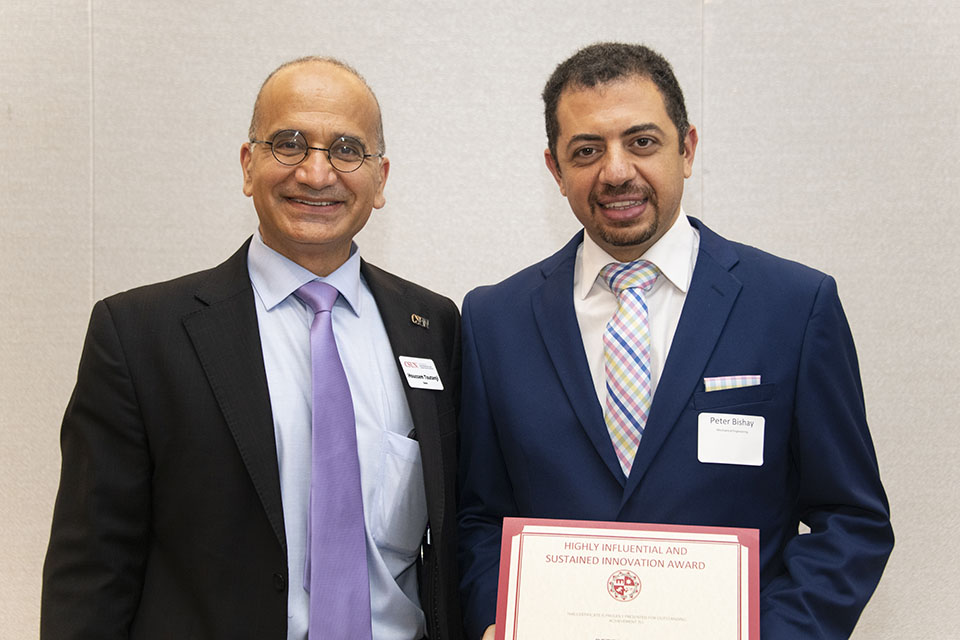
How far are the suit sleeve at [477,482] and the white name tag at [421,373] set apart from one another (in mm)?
93

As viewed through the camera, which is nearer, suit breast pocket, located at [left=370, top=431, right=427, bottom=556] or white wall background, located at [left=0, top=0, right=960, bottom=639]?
suit breast pocket, located at [left=370, top=431, right=427, bottom=556]

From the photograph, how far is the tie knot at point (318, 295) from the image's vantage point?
2.03 metres

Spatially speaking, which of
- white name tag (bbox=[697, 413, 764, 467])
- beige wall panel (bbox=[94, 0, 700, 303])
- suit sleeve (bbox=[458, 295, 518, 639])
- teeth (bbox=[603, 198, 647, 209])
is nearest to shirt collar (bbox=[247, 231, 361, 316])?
suit sleeve (bbox=[458, 295, 518, 639])

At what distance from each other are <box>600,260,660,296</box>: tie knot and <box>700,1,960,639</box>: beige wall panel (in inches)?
56.8

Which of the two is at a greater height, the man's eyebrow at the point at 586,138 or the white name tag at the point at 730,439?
the man's eyebrow at the point at 586,138

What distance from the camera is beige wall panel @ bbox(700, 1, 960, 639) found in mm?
3266

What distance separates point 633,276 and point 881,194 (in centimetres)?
177

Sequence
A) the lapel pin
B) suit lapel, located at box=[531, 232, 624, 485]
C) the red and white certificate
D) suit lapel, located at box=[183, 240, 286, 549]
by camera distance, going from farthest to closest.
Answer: the lapel pin < suit lapel, located at box=[531, 232, 624, 485] < suit lapel, located at box=[183, 240, 286, 549] < the red and white certificate

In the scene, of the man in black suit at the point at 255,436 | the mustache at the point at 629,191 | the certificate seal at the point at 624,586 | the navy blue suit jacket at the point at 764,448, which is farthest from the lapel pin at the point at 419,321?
the certificate seal at the point at 624,586

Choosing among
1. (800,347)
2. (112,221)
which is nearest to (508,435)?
(800,347)

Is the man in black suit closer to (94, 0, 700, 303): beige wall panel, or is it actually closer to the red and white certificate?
the red and white certificate

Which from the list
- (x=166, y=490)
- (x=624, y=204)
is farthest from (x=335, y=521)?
(x=624, y=204)

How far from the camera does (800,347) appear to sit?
188 cm

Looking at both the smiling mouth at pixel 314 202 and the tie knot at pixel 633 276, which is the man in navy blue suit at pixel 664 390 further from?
the smiling mouth at pixel 314 202
